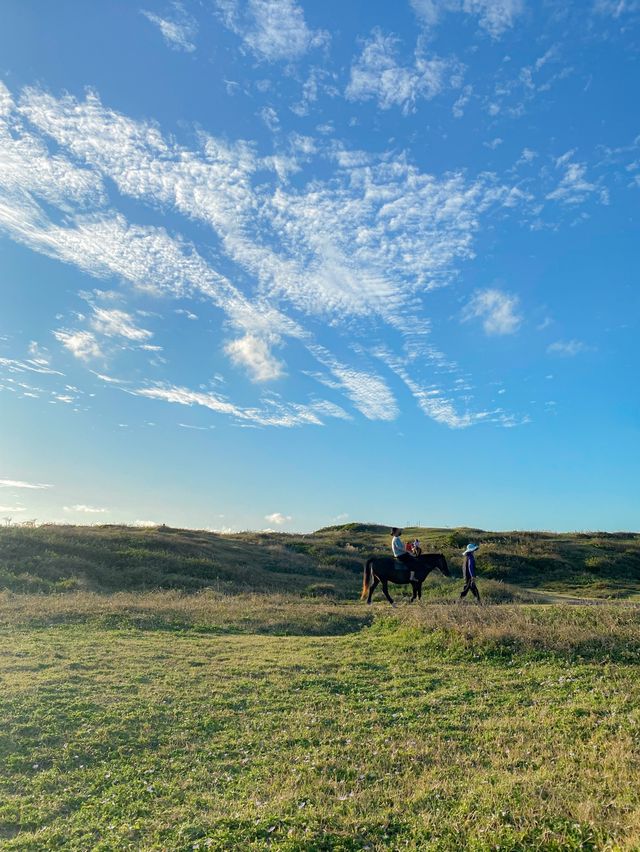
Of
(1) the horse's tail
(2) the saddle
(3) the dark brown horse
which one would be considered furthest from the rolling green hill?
(2) the saddle

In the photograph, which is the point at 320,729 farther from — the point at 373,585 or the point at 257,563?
the point at 257,563

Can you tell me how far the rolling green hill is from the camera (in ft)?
115

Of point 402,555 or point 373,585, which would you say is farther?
point 373,585

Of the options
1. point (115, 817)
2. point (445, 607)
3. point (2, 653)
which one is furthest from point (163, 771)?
point (445, 607)

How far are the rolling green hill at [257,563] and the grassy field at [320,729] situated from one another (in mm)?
9978

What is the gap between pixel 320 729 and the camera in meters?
11.0

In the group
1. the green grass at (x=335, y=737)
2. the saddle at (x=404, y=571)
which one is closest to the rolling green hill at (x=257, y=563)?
the saddle at (x=404, y=571)

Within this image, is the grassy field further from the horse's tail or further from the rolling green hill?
the rolling green hill

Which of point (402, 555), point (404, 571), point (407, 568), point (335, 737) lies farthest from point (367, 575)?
point (335, 737)

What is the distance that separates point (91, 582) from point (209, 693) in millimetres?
22990

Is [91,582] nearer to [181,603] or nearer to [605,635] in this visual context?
[181,603]

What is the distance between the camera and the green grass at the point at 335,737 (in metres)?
7.09

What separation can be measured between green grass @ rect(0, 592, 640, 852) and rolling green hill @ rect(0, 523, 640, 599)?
14.6 meters

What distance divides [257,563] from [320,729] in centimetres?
3481
